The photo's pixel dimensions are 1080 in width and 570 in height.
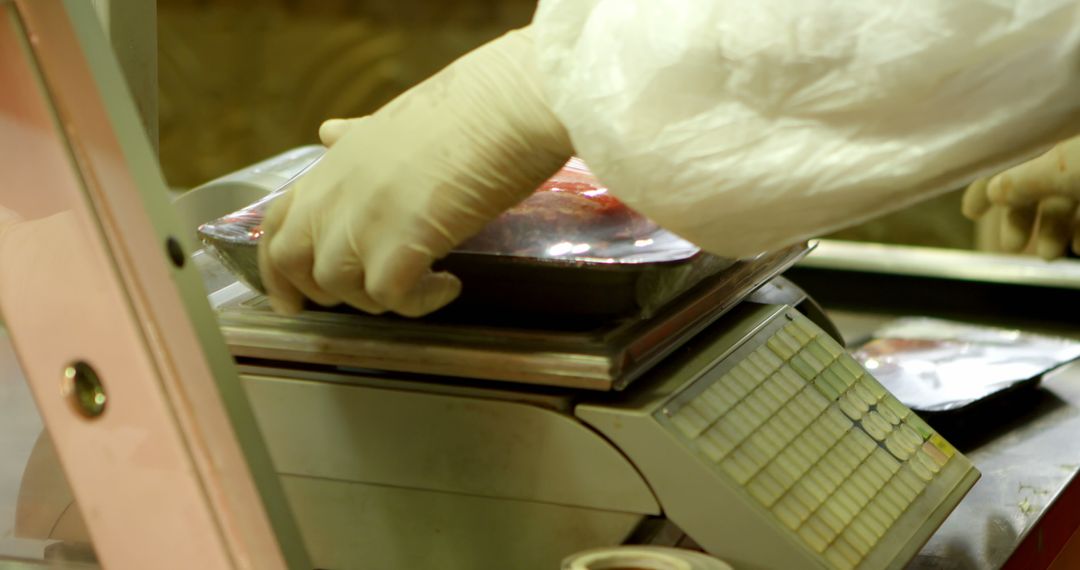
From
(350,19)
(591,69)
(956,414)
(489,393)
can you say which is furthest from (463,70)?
(350,19)

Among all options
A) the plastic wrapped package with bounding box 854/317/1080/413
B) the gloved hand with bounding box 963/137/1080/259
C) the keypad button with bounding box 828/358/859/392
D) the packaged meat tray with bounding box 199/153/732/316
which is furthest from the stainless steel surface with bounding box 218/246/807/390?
the gloved hand with bounding box 963/137/1080/259

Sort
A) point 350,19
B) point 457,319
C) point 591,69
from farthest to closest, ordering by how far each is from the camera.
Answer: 1. point 350,19
2. point 457,319
3. point 591,69

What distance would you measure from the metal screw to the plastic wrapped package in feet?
2.18

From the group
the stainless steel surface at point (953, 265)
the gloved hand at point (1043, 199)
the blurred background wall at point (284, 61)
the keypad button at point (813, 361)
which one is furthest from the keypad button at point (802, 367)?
the blurred background wall at point (284, 61)

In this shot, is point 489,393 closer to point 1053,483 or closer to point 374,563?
point 374,563

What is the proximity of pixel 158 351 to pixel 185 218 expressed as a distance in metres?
0.45

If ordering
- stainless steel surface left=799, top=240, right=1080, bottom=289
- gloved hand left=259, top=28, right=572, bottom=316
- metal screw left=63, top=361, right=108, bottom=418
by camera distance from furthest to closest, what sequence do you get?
stainless steel surface left=799, top=240, right=1080, bottom=289 < gloved hand left=259, top=28, right=572, bottom=316 < metal screw left=63, top=361, right=108, bottom=418

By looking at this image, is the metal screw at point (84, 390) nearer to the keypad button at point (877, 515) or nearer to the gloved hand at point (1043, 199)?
the keypad button at point (877, 515)

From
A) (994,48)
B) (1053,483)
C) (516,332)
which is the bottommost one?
(1053,483)

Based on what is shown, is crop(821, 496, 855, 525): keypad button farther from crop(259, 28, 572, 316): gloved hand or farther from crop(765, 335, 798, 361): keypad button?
crop(259, 28, 572, 316): gloved hand

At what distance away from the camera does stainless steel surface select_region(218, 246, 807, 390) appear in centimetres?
71

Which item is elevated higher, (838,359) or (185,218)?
(185,218)

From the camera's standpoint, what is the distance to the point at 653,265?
2.40ft

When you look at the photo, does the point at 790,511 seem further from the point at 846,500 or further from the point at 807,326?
the point at 807,326
